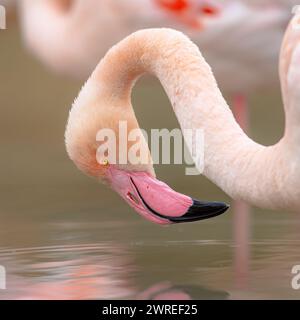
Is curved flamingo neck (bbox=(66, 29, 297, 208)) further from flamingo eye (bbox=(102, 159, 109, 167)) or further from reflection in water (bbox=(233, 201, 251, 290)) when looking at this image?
reflection in water (bbox=(233, 201, 251, 290))

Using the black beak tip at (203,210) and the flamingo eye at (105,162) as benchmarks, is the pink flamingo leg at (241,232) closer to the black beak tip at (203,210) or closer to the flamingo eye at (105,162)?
the black beak tip at (203,210)

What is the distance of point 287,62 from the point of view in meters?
4.03

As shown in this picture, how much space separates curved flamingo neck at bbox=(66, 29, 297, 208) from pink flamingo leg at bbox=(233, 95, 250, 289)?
194mm

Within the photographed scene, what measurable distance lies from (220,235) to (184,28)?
3.51 ft

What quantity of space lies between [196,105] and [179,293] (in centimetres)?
75

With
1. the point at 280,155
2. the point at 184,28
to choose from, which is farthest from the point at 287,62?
the point at 184,28

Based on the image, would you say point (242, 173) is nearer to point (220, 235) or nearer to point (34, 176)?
point (220, 235)

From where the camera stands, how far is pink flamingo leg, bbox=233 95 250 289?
487 cm

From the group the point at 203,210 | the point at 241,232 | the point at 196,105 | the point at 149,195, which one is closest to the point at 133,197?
the point at 149,195

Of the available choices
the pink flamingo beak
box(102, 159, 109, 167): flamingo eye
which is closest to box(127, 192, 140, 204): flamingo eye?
the pink flamingo beak

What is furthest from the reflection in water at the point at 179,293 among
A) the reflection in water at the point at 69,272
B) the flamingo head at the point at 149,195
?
the flamingo head at the point at 149,195

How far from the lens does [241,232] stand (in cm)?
575
